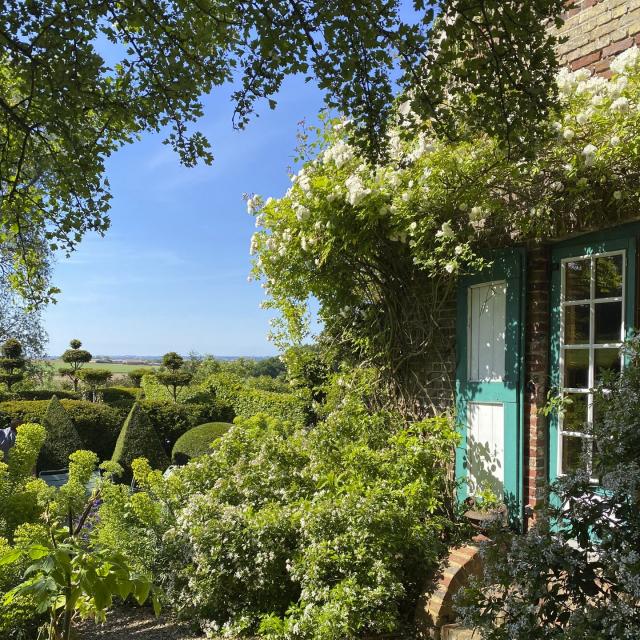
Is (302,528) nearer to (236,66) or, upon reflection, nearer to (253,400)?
(236,66)

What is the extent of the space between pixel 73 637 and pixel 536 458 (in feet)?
11.0

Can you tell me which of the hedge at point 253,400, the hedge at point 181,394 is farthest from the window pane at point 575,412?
the hedge at point 181,394

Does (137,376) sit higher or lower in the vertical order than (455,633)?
higher

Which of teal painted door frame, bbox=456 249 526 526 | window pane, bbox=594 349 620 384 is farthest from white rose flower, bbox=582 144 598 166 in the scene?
window pane, bbox=594 349 620 384

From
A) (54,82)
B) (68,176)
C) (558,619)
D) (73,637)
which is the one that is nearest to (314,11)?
(54,82)

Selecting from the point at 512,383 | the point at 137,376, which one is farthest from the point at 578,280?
the point at 137,376

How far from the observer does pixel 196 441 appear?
9.31m

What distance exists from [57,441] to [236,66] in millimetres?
8222

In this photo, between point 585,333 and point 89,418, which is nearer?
point 585,333

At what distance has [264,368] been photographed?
78.1 ft

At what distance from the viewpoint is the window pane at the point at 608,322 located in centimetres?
372

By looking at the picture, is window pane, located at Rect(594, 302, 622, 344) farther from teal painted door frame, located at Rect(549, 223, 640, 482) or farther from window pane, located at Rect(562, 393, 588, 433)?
window pane, located at Rect(562, 393, 588, 433)

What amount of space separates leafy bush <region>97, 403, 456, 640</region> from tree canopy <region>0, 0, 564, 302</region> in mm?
2233

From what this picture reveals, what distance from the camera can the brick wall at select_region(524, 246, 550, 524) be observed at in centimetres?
410
